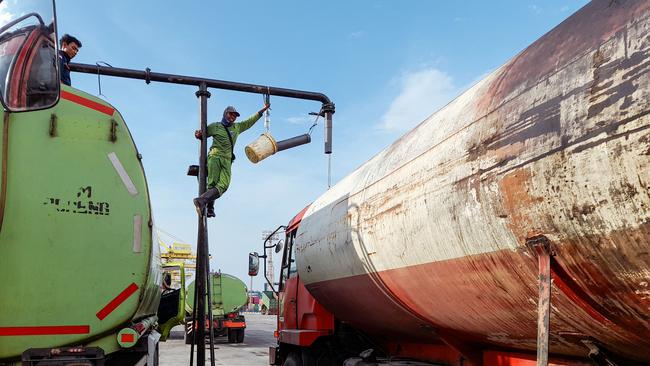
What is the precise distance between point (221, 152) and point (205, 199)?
637mm

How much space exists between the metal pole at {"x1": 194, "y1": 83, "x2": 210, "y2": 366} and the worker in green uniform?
0.30 feet

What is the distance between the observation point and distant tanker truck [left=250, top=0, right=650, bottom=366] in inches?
84.3

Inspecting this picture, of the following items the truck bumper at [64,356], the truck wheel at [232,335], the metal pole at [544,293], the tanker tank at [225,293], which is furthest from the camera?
the tanker tank at [225,293]

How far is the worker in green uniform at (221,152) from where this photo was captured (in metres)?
5.91

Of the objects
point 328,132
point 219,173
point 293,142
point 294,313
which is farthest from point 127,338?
point 328,132

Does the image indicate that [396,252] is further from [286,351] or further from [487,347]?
[286,351]

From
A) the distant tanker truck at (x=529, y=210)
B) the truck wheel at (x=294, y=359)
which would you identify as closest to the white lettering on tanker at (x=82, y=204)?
the distant tanker truck at (x=529, y=210)

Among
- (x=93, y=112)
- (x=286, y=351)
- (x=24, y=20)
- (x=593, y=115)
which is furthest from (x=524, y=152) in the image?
(x=286, y=351)

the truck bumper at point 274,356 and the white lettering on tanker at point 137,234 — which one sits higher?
the white lettering on tanker at point 137,234

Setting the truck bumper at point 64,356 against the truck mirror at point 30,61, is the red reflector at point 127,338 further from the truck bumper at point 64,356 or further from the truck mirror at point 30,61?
the truck mirror at point 30,61

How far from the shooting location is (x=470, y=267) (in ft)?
10.2

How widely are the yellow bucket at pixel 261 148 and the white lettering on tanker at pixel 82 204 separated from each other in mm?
2538

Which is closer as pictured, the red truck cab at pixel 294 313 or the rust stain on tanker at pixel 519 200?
the rust stain on tanker at pixel 519 200

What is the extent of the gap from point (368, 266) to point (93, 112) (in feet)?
7.75
